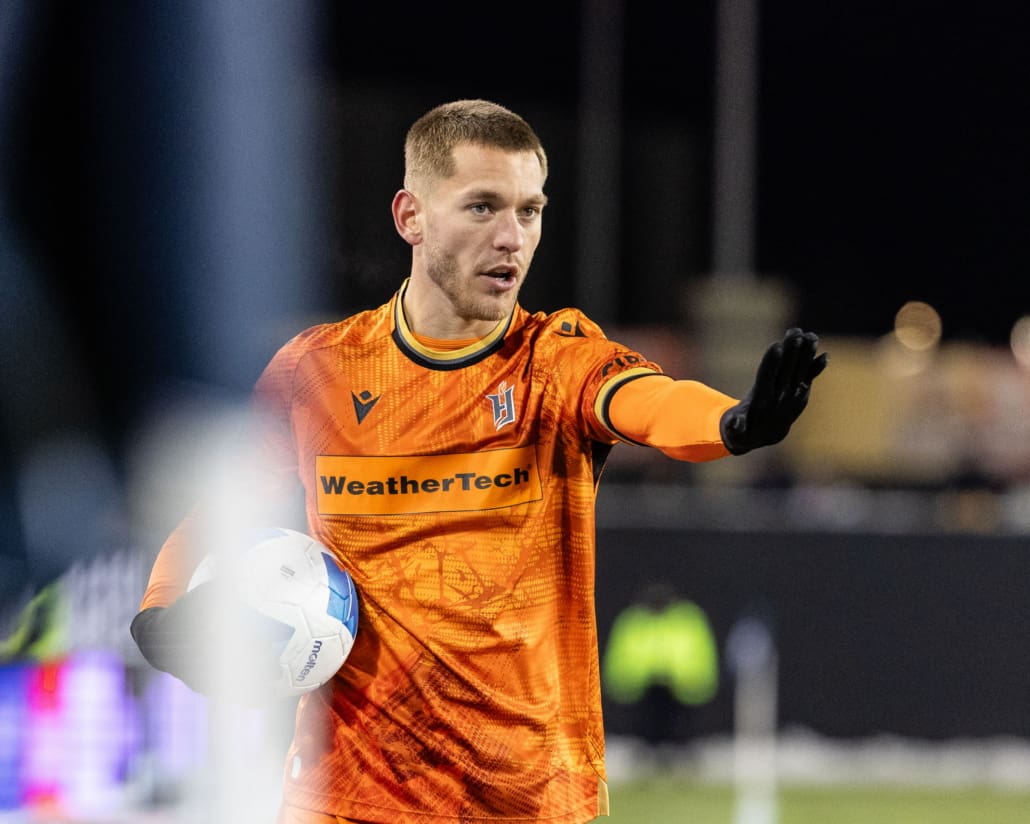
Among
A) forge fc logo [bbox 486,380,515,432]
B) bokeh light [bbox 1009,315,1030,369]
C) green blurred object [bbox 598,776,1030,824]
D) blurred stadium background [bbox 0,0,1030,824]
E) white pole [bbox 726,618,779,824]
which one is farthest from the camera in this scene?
bokeh light [bbox 1009,315,1030,369]

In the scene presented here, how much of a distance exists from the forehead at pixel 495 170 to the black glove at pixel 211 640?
37.3 inches

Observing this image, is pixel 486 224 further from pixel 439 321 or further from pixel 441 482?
pixel 441 482

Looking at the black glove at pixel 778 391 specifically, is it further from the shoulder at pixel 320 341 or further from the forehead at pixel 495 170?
the shoulder at pixel 320 341

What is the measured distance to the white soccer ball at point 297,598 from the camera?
10.5 feet

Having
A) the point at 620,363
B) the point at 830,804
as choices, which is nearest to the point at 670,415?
the point at 620,363

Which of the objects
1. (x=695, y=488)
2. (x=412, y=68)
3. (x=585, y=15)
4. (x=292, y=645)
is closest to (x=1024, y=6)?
(x=585, y=15)

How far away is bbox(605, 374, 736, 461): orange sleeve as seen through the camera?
2836 mm

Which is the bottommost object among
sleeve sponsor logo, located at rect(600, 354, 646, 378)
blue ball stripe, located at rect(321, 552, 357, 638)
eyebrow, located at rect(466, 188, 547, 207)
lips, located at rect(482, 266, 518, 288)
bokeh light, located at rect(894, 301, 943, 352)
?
blue ball stripe, located at rect(321, 552, 357, 638)

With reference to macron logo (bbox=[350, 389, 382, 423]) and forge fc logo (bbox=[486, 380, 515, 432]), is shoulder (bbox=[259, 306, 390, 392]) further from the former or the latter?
forge fc logo (bbox=[486, 380, 515, 432])

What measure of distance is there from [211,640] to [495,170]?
3.55ft

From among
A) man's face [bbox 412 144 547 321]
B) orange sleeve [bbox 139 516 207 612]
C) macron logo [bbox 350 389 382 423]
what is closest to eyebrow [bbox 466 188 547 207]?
man's face [bbox 412 144 547 321]

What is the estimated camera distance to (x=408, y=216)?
341cm

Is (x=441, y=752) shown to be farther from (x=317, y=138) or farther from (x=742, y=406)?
(x=317, y=138)

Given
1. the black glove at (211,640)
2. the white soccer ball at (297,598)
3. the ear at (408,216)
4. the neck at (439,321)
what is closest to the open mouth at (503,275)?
the neck at (439,321)
